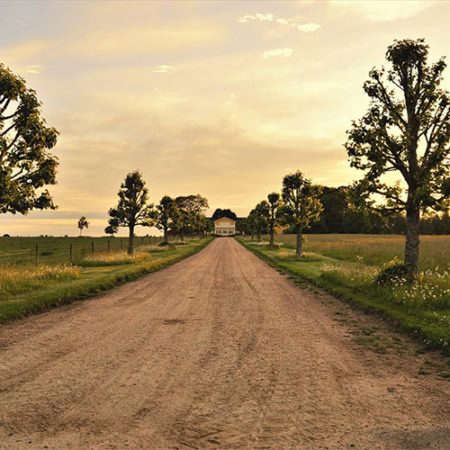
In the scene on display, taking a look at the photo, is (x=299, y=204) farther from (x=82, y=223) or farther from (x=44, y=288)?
(x=82, y=223)

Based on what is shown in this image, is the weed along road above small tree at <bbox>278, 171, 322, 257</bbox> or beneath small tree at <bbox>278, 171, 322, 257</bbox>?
beneath

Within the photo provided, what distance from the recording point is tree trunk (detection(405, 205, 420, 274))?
47.0 feet

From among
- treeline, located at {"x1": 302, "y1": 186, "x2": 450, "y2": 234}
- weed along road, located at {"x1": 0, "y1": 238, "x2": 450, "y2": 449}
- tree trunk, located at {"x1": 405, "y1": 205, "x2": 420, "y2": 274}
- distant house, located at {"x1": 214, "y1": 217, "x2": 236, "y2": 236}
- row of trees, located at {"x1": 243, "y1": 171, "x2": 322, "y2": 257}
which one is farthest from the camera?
distant house, located at {"x1": 214, "y1": 217, "x2": 236, "y2": 236}

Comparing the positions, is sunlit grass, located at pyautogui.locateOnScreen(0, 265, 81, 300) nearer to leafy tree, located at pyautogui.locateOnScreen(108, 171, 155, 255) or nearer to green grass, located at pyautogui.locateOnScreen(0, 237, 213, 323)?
green grass, located at pyautogui.locateOnScreen(0, 237, 213, 323)

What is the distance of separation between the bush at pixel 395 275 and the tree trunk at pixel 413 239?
278 millimetres

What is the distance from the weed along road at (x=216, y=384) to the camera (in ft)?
14.0

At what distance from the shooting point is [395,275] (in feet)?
45.6

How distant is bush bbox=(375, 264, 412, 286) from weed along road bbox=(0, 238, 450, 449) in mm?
3773

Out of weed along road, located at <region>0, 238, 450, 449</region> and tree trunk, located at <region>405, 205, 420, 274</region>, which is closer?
weed along road, located at <region>0, 238, 450, 449</region>

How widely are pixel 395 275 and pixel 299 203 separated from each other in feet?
72.4

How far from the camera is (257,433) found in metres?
4.29

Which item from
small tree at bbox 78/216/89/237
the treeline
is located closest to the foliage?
small tree at bbox 78/216/89/237

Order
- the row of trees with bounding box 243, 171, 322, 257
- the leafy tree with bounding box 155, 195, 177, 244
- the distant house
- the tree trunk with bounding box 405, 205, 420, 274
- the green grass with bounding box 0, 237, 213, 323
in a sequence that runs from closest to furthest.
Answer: the green grass with bounding box 0, 237, 213, 323, the tree trunk with bounding box 405, 205, 420, 274, the row of trees with bounding box 243, 171, 322, 257, the leafy tree with bounding box 155, 195, 177, 244, the distant house

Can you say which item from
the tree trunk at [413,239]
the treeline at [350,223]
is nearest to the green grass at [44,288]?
the tree trunk at [413,239]
